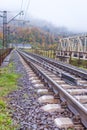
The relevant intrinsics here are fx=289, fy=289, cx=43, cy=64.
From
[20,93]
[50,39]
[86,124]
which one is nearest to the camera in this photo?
[86,124]

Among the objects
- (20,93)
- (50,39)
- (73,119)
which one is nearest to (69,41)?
(20,93)

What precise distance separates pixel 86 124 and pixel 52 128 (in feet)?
2.00

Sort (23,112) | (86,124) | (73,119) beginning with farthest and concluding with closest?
(23,112)
(73,119)
(86,124)

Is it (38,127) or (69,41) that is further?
(69,41)

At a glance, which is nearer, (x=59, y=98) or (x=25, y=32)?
(x=59, y=98)

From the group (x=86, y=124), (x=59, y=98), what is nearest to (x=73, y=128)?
(x=86, y=124)

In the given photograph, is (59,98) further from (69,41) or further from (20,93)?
(69,41)

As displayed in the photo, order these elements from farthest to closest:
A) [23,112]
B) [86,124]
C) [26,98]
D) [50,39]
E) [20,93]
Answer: [50,39], [20,93], [26,98], [23,112], [86,124]

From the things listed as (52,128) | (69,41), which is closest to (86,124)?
(52,128)

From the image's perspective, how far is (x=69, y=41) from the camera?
43.9 meters

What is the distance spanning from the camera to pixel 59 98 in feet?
24.1

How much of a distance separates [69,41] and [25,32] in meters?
102

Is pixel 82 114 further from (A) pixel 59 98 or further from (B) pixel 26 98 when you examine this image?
(B) pixel 26 98

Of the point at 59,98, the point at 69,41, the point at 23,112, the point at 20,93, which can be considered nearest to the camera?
the point at 23,112
